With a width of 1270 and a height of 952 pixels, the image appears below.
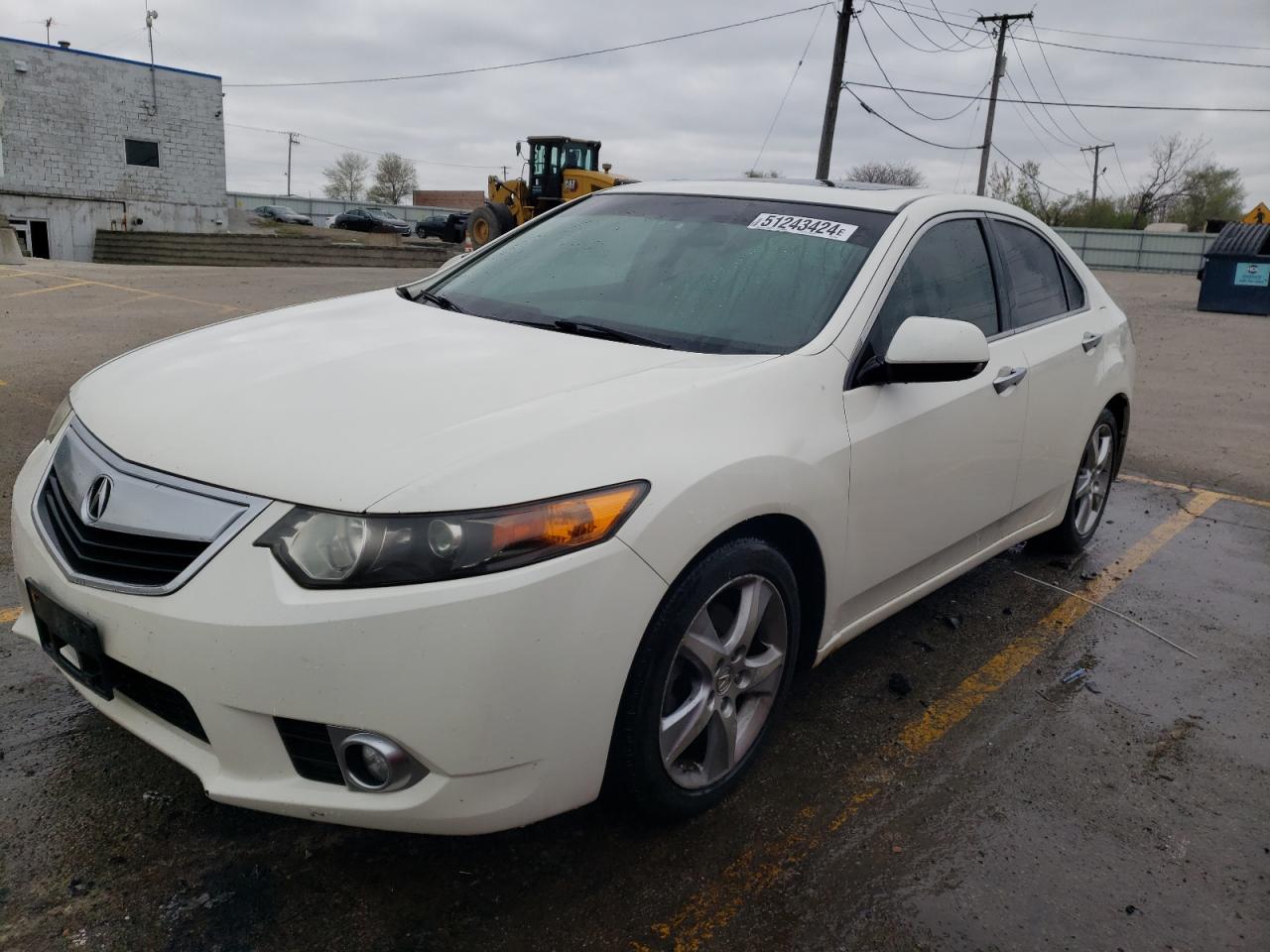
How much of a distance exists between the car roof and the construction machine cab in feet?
65.0

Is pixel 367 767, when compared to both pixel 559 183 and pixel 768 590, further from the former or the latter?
pixel 559 183

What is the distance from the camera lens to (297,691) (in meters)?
1.89

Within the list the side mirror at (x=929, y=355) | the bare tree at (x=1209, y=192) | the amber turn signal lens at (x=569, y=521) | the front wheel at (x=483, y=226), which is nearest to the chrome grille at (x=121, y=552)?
the amber turn signal lens at (x=569, y=521)

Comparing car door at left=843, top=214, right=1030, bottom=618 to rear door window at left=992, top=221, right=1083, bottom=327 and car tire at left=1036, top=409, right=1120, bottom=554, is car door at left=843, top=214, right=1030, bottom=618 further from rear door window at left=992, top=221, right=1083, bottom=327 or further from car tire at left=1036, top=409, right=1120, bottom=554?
car tire at left=1036, top=409, right=1120, bottom=554

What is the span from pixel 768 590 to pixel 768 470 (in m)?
0.34

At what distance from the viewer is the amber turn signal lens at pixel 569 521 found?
196 cm

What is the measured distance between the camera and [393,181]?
8938 cm

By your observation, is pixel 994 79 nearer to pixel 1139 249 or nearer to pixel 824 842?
pixel 1139 249

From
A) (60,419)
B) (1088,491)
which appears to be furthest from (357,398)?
(1088,491)

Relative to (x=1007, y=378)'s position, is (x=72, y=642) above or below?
below

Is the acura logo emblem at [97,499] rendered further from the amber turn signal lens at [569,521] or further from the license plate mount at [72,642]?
the amber turn signal lens at [569,521]

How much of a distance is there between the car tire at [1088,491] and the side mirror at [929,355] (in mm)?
1830

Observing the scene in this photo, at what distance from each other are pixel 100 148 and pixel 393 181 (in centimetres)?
5389

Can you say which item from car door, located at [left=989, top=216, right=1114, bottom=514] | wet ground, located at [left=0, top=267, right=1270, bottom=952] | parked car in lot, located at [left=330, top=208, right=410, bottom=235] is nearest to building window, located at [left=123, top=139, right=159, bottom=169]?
parked car in lot, located at [left=330, top=208, right=410, bottom=235]
